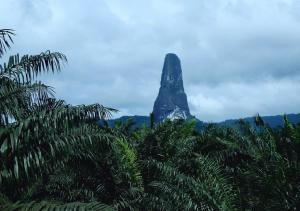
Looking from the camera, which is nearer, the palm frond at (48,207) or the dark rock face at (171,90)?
the palm frond at (48,207)

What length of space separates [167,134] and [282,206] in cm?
408

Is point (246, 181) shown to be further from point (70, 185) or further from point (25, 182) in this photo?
point (25, 182)

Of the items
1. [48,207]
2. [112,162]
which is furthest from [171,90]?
[48,207]

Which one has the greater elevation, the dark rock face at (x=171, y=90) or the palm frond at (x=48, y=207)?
the dark rock face at (x=171, y=90)

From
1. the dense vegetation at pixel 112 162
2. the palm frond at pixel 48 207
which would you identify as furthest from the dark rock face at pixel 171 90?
the palm frond at pixel 48 207

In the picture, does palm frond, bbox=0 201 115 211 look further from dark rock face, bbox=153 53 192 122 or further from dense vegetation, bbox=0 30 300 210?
dark rock face, bbox=153 53 192 122

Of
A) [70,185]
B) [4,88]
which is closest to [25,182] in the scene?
[4,88]

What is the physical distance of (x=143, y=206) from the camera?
39.7ft

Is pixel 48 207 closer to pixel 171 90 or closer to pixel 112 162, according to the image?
pixel 112 162

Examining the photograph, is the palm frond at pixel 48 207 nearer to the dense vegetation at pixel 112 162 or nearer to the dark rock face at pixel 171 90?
the dense vegetation at pixel 112 162

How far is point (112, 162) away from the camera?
11461 millimetres

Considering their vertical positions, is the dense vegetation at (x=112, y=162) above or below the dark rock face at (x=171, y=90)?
below

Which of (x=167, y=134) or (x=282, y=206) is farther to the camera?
(x=167, y=134)

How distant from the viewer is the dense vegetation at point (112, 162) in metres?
7.01
